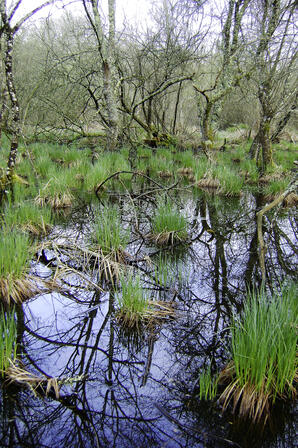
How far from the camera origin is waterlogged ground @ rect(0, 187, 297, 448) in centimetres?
209

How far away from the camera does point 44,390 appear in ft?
7.86

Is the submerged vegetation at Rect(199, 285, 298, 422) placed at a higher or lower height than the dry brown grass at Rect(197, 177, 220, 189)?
lower

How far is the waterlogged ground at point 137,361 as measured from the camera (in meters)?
2.09

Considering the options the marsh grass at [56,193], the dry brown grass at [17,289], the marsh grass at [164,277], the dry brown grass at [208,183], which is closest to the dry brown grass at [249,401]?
the marsh grass at [164,277]

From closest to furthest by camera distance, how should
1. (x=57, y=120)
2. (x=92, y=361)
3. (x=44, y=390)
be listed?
1. (x=44, y=390)
2. (x=92, y=361)
3. (x=57, y=120)

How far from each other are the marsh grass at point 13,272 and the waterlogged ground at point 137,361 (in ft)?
0.48

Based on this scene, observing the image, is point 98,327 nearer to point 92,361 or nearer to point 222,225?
point 92,361

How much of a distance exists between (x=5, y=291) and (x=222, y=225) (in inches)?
157

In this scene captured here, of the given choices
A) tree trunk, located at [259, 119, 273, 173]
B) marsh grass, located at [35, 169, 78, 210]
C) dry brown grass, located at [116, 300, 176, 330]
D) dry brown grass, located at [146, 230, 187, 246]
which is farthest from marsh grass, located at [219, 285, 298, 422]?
tree trunk, located at [259, 119, 273, 173]

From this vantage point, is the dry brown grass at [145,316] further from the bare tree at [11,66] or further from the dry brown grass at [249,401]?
the bare tree at [11,66]

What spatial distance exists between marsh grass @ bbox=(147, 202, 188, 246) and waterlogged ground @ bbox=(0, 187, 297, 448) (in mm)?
345

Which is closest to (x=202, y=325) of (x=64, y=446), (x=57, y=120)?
(x=64, y=446)

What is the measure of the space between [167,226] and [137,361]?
2.77m

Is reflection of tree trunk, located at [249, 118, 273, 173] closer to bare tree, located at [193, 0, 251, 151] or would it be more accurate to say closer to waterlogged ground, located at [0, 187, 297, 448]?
bare tree, located at [193, 0, 251, 151]
